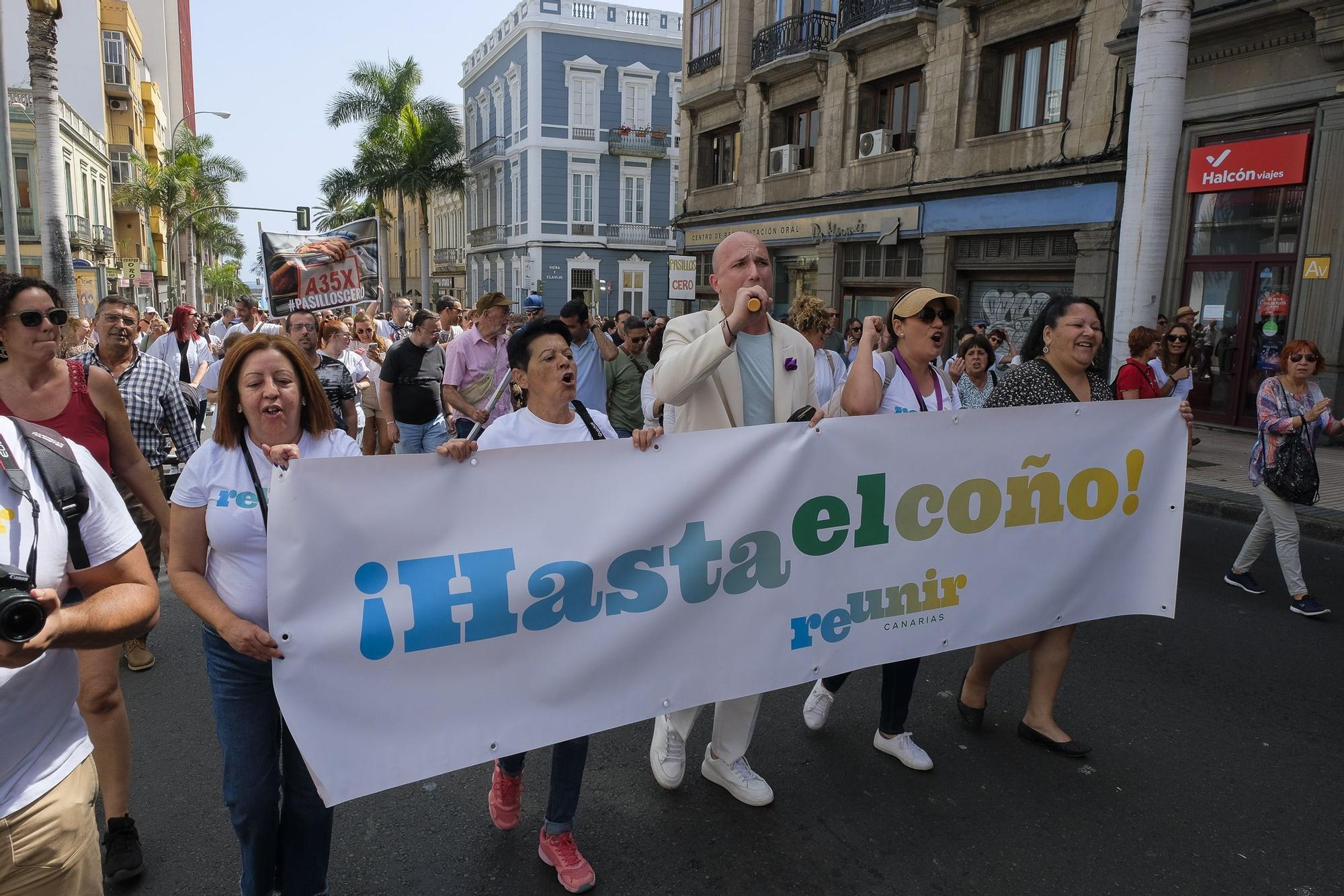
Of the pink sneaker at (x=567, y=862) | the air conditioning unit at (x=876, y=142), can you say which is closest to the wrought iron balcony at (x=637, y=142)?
the air conditioning unit at (x=876, y=142)

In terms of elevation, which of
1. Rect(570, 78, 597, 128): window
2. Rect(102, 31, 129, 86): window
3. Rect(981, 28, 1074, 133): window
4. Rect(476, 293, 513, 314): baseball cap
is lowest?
Rect(476, 293, 513, 314): baseball cap

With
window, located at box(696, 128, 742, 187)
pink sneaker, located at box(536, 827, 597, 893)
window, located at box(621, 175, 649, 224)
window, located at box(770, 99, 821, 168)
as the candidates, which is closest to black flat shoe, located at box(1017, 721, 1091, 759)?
pink sneaker, located at box(536, 827, 597, 893)

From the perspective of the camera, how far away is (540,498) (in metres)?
2.86

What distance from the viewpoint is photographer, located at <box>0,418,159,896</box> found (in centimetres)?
180

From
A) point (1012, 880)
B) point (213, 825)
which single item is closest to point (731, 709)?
point (1012, 880)

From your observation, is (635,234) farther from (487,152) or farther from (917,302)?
(917,302)

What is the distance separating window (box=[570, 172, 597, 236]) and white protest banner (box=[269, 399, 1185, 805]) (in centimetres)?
4223

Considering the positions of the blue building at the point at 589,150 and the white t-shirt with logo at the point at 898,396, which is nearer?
the white t-shirt with logo at the point at 898,396

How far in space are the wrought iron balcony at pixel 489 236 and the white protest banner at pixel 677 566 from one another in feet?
150

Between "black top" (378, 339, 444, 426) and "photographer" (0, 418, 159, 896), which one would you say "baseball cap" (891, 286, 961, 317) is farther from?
"black top" (378, 339, 444, 426)

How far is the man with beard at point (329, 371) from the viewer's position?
21.3ft

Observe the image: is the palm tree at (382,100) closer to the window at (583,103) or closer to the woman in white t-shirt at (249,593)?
the window at (583,103)

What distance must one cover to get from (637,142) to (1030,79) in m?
30.1

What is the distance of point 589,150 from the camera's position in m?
44.3
